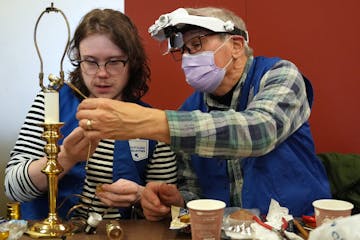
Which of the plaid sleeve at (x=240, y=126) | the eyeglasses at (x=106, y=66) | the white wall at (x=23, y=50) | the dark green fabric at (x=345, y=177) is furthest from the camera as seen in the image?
the white wall at (x=23, y=50)

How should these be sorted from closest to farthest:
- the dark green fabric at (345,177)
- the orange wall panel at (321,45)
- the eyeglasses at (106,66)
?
the eyeglasses at (106,66), the dark green fabric at (345,177), the orange wall panel at (321,45)

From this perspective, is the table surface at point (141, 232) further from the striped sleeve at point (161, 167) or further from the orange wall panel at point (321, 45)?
the orange wall panel at point (321, 45)

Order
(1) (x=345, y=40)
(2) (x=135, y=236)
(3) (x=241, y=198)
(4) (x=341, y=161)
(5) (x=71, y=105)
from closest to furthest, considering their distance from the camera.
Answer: (2) (x=135, y=236) → (3) (x=241, y=198) → (5) (x=71, y=105) → (4) (x=341, y=161) → (1) (x=345, y=40)

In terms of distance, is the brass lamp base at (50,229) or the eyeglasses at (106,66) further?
the eyeglasses at (106,66)

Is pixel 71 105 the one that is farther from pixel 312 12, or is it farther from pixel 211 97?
pixel 312 12

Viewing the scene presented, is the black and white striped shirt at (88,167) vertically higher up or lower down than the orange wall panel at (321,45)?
lower down

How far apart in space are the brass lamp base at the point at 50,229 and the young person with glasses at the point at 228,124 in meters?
0.23

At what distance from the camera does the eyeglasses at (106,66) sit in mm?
1449

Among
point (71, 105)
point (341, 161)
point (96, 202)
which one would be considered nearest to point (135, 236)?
point (96, 202)

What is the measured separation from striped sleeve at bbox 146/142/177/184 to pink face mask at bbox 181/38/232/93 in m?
0.27

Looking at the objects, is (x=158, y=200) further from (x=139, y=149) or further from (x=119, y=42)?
(x=119, y=42)

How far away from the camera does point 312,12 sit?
1882 mm

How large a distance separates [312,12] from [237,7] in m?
0.32

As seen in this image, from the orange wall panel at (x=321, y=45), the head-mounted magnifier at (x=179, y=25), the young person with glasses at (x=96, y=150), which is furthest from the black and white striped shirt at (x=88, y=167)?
the orange wall panel at (x=321, y=45)
